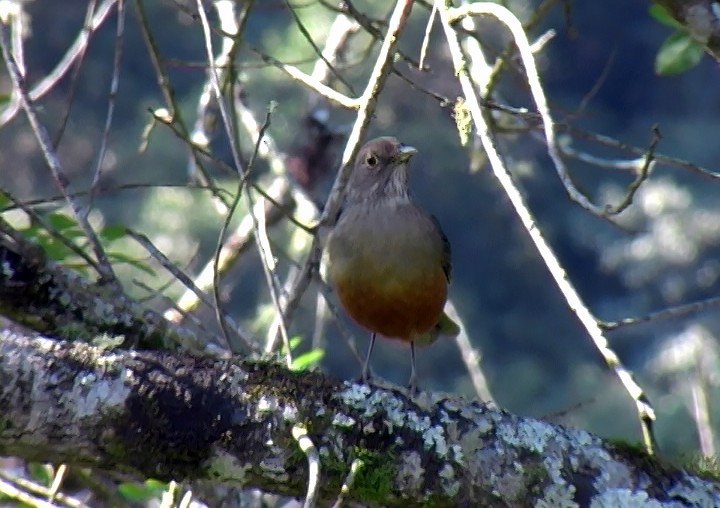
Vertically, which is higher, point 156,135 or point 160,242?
point 156,135

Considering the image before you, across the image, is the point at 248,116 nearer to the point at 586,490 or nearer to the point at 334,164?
the point at 334,164

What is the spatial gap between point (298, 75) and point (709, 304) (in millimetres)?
1546

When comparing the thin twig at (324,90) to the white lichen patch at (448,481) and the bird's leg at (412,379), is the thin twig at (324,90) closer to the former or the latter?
the bird's leg at (412,379)

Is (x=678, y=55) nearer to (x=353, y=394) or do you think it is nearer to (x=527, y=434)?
(x=527, y=434)

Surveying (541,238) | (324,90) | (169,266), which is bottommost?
(541,238)

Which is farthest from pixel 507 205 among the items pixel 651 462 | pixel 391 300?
pixel 651 462

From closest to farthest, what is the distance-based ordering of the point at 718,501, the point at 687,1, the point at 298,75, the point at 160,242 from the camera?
the point at 718,501
the point at 687,1
the point at 298,75
the point at 160,242

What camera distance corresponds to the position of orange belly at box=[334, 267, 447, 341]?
5.03 m

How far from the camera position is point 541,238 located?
290 cm

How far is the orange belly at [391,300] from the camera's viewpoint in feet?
16.5

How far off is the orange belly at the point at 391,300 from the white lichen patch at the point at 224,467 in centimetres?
201

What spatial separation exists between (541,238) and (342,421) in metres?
0.73

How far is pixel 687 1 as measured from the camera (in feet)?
11.9

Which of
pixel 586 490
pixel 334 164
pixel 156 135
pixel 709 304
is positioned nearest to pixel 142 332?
pixel 586 490
